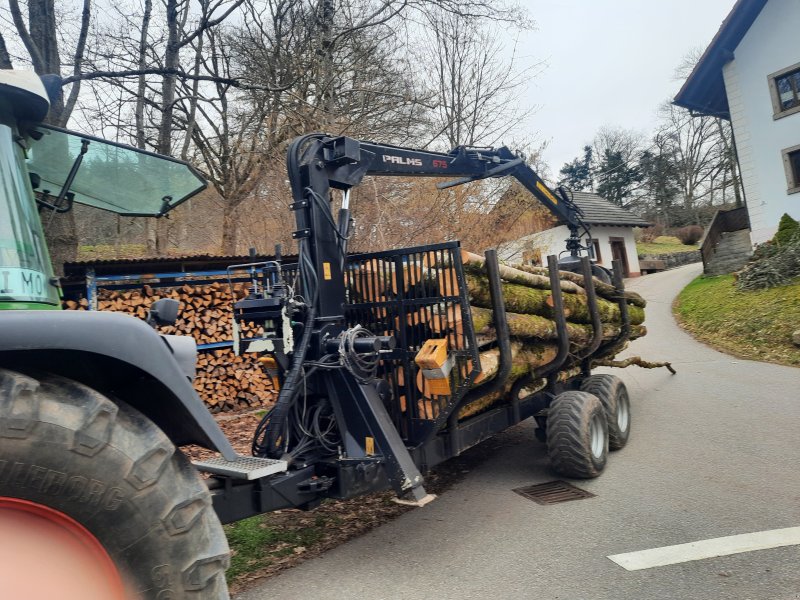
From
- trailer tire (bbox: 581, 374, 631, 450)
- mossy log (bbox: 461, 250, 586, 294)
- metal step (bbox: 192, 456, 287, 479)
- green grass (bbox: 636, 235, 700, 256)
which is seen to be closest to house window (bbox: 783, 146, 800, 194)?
green grass (bbox: 636, 235, 700, 256)

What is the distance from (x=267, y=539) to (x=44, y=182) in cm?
307

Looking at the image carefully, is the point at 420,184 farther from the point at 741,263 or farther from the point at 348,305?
the point at 741,263

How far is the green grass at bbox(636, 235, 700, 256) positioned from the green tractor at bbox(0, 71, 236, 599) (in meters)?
42.0

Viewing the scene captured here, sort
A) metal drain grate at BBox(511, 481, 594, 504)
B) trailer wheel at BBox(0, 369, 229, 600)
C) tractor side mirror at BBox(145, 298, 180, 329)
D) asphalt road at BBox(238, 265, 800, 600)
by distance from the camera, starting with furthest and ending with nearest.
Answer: metal drain grate at BBox(511, 481, 594, 504) → asphalt road at BBox(238, 265, 800, 600) → tractor side mirror at BBox(145, 298, 180, 329) → trailer wheel at BBox(0, 369, 229, 600)

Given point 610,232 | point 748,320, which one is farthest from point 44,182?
point 610,232

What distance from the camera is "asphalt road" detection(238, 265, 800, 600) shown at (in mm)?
A: 3633

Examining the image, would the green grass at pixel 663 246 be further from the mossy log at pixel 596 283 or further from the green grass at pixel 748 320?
the mossy log at pixel 596 283

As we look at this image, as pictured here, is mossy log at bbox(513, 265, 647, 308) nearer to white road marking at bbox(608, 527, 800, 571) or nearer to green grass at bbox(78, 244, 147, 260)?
white road marking at bbox(608, 527, 800, 571)

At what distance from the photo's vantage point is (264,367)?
4.62 metres

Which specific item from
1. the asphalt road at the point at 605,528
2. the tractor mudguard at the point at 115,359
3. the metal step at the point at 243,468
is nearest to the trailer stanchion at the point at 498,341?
the asphalt road at the point at 605,528

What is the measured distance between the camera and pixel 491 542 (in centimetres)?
437

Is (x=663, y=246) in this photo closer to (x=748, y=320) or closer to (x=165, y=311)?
(x=748, y=320)

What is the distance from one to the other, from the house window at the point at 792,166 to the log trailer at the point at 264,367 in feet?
61.3

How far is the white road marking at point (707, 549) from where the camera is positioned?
390cm
